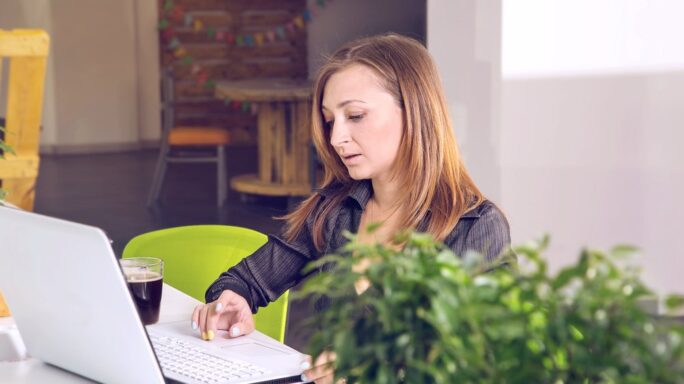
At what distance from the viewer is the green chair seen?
234cm

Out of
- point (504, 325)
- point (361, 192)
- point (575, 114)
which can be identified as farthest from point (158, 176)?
point (504, 325)

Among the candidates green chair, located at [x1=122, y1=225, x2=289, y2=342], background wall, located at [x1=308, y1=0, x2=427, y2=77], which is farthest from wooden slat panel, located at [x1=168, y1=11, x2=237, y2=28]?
green chair, located at [x1=122, y1=225, x2=289, y2=342]

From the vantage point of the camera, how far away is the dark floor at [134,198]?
6520 mm

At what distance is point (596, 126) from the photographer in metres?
4.38

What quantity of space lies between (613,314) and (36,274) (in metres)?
0.85

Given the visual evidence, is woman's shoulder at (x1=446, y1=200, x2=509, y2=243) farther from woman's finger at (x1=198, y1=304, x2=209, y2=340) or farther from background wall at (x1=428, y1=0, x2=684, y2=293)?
background wall at (x1=428, y1=0, x2=684, y2=293)

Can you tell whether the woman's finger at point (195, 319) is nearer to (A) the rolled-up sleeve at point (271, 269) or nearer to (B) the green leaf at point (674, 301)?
(A) the rolled-up sleeve at point (271, 269)

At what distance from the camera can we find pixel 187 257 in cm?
240

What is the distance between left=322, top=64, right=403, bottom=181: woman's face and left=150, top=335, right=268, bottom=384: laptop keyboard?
0.44 metres

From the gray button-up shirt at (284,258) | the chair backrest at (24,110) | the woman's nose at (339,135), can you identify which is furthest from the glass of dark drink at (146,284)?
the chair backrest at (24,110)

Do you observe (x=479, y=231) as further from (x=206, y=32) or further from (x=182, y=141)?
(x=206, y=32)

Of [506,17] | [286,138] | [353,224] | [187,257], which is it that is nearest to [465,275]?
[353,224]

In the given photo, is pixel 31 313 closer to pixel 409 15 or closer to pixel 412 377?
pixel 412 377

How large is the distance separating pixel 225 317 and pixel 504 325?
109 centimetres
